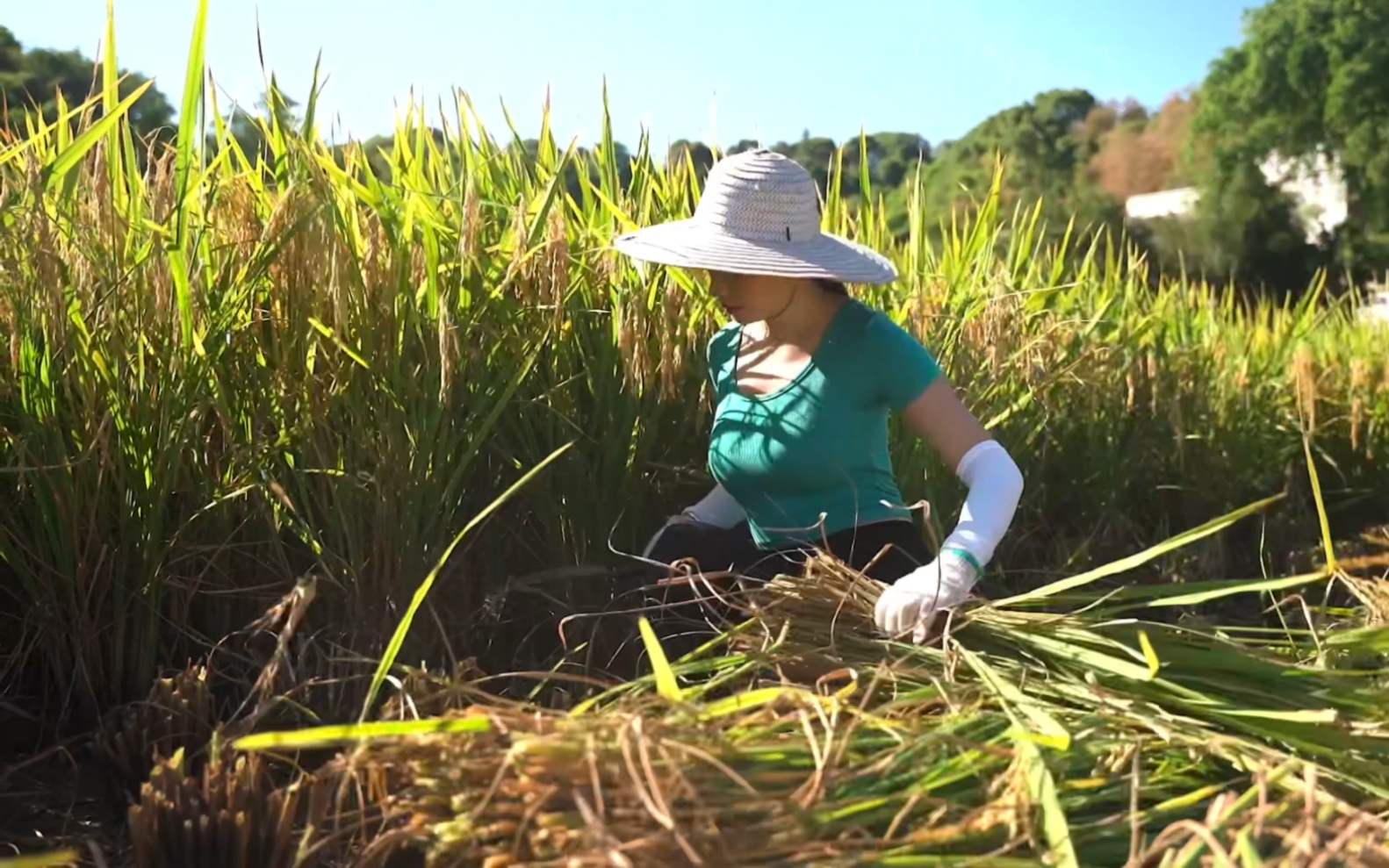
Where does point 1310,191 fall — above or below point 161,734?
above

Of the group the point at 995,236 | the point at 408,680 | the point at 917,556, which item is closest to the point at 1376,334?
the point at 995,236

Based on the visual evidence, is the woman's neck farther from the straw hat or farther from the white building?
the white building

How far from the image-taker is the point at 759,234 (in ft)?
5.37

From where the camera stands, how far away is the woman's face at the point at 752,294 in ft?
5.43

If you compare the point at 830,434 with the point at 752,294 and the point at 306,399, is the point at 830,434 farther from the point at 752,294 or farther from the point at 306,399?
the point at 306,399

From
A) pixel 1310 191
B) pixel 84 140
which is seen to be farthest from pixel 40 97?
pixel 1310 191

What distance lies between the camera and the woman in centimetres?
158

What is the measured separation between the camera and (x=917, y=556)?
1.65m

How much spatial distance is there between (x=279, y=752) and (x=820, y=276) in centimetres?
84

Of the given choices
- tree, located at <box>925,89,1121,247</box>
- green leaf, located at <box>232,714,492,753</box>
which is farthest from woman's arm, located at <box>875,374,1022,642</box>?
tree, located at <box>925,89,1121,247</box>

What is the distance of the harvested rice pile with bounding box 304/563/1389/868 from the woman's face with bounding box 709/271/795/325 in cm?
55

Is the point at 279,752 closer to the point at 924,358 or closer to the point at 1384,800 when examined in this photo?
the point at 924,358

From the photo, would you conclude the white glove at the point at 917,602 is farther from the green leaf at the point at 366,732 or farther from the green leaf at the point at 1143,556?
the green leaf at the point at 366,732

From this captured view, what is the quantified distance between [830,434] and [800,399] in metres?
0.07
